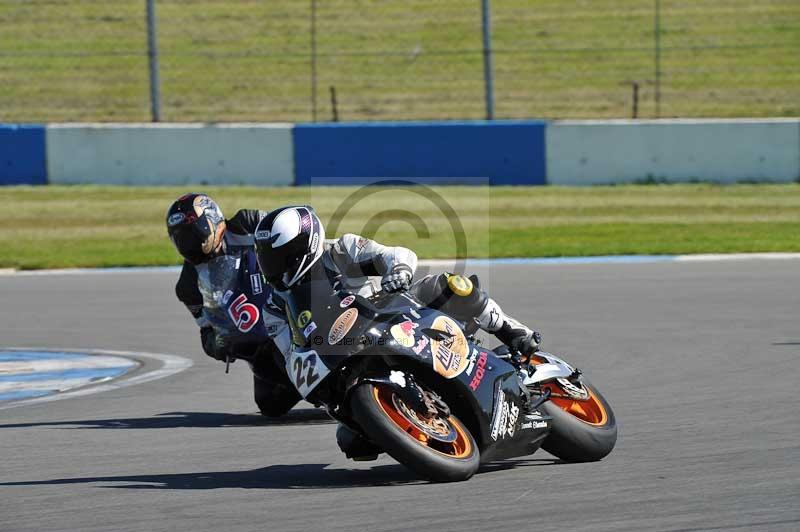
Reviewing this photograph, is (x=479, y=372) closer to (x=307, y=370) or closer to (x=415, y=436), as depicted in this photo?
(x=415, y=436)

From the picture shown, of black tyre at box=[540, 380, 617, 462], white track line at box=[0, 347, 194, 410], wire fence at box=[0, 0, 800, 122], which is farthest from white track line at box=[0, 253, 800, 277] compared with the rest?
black tyre at box=[540, 380, 617, 462]

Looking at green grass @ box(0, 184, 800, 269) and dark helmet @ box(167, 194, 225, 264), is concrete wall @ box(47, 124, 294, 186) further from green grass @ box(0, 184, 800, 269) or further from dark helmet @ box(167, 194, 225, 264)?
dark helmet @ box(167, 194, 225, 264)

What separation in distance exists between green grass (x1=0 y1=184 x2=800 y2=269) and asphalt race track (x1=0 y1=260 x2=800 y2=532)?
332 centimetres

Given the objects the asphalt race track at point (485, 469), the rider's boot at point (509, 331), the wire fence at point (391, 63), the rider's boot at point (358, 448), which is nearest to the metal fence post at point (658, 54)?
the wire fence at point (391, 63)

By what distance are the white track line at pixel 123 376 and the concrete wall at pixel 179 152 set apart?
28.4ft

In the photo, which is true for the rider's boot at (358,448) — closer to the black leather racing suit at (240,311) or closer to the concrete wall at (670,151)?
the black leather racing suit at (240,311)

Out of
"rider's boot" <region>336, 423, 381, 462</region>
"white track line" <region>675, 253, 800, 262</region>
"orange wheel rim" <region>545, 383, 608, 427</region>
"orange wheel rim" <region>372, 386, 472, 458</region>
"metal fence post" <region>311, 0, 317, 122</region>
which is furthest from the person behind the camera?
"metal fence post" <region>311, 0, 317, 122</region>

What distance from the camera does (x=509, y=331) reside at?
21.4ft

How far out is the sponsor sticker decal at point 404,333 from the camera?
5859 mm

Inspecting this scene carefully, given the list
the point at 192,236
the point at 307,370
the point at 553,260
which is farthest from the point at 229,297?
the point at 553,260

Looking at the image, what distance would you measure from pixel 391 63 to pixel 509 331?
1575 centimetres

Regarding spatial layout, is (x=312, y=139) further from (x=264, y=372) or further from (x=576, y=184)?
(x=264, y=372)

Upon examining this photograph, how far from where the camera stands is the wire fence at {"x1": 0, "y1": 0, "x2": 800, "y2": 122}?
20609 millimetres

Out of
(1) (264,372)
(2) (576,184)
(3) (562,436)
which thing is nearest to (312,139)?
(2) (576,184)
